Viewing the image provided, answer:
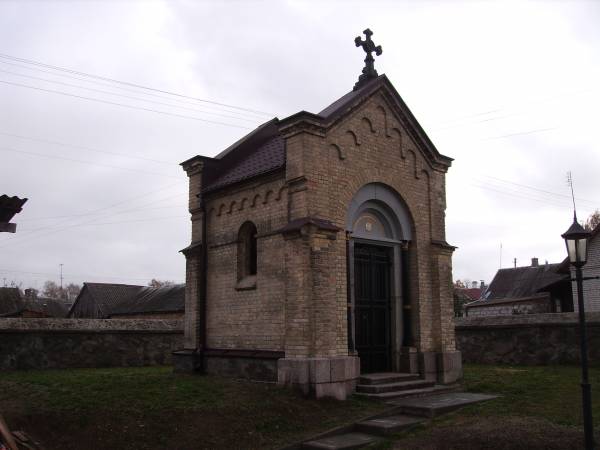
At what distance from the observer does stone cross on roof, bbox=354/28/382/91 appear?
15.1m

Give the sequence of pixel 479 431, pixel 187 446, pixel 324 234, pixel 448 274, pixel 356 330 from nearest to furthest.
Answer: pixel 187 446
pixel 479 431
pixel 324 234
pixel 356 330
pixel 448 274

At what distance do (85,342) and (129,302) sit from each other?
28.0 metres

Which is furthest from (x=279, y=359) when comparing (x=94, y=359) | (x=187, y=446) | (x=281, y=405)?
(x=94, y=359)

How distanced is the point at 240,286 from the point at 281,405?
3.97 metres

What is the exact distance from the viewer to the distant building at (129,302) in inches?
1533

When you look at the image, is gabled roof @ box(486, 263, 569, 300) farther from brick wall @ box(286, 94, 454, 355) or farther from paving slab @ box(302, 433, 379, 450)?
paving slab @ box(302, 433, 379, 450)

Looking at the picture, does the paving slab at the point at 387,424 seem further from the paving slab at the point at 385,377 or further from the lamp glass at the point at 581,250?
the lamp glass at the point at 581,250

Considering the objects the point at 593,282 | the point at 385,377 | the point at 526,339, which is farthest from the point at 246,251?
the point at 593,282

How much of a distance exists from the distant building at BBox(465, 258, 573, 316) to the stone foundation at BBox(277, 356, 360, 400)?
20087 mm

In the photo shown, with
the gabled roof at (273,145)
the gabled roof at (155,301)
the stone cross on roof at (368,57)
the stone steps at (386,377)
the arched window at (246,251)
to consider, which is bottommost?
the stone steps at (386,377)

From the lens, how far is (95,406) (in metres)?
9.95

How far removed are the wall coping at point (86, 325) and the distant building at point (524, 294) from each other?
19.3 metres

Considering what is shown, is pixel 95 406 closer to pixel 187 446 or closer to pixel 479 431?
pixel 187 446

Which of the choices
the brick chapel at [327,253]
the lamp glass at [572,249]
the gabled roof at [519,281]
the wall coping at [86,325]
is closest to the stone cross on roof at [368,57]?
the brick chapel at [327,253]
